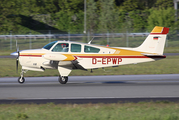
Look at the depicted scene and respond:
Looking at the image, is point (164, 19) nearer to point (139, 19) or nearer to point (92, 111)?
point (139, 19)

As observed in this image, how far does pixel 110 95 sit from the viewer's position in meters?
10.6

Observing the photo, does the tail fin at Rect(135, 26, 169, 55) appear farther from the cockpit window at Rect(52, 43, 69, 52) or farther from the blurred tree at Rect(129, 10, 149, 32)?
the blurred tree at Rect(129, 10, 149, 32)

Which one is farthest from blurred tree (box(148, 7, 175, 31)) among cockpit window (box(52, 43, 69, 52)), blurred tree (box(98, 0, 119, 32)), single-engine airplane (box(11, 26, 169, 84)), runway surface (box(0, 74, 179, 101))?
runway surface (box(0, 74, 179, 101))

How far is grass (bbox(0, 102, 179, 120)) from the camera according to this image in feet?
23.6

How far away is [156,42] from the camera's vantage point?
1402cm

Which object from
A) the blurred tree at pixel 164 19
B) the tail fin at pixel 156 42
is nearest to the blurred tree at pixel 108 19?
the blurred tree at pixel 164 19

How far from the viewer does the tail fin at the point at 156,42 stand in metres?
14.0

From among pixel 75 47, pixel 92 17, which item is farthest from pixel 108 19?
pixel 75 47

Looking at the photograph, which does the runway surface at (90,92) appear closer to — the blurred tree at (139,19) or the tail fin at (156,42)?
the tail fin at (156,42)

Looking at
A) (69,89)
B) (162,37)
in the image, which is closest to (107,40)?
(162,37)

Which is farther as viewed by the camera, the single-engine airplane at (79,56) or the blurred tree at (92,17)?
the blurred tree at (92,17)

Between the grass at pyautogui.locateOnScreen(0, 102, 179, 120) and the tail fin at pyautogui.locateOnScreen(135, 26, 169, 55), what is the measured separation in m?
5.35

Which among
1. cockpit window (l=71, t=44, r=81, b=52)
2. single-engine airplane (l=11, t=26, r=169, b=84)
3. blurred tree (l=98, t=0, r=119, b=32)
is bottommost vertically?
single-engine airplane (l=11, t=26, r=169, b=84)

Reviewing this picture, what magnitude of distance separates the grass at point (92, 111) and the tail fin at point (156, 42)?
5.35 metres
